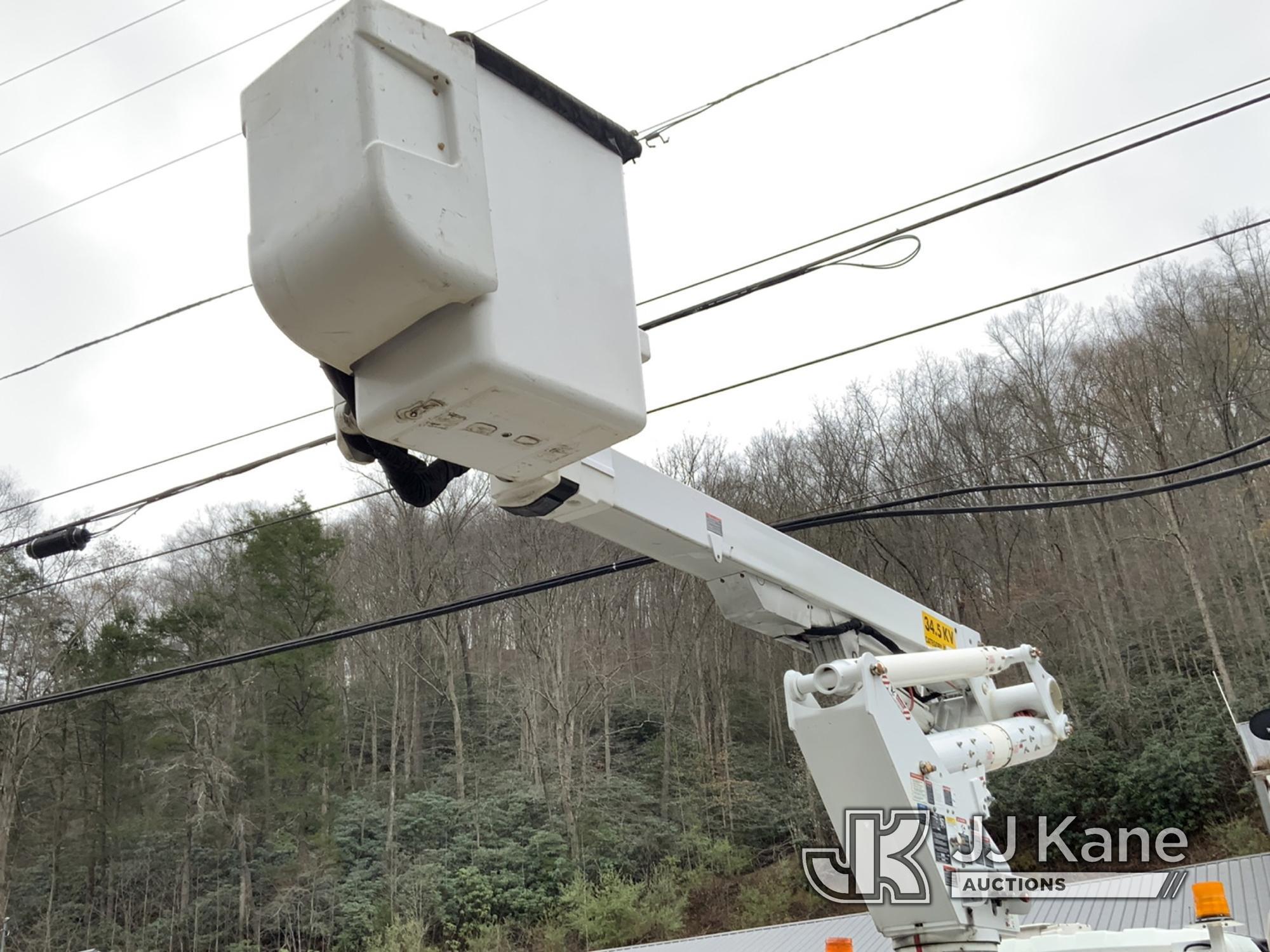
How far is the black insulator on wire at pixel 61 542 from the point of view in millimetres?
6609

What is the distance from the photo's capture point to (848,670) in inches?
167

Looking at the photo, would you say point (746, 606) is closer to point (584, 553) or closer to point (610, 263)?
point (610, 263)

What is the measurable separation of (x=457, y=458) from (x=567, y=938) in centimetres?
2006

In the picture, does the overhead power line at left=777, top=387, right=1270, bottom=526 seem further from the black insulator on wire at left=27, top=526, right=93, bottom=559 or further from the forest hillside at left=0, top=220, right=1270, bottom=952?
the black insulator on wire at left=27, top=526, right=93, bottom=559

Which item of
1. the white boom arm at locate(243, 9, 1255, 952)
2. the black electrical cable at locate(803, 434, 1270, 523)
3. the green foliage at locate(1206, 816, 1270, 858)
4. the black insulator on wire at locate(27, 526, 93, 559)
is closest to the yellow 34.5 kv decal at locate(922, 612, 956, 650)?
the black electrical cable at locate(803, 434, 1270, 523)

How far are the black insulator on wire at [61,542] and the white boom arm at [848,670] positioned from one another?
4.27 m

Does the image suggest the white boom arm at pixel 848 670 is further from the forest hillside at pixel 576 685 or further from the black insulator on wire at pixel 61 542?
the forest hillside at pixel 576 685

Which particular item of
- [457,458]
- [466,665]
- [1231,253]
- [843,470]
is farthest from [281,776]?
[1231,253]

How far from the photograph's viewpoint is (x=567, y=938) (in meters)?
→ 20.4

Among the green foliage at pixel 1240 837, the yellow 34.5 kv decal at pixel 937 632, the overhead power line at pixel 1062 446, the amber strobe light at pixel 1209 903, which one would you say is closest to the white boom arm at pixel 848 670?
the yellow 34.5 kv decal at pixel 937 632

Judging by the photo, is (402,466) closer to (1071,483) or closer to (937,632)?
(937,632)

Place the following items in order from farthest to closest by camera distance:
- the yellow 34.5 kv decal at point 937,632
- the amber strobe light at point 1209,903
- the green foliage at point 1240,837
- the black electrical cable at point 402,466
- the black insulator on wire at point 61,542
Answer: the green foliage at point 1240,837
the black insulator on wire at point 61,542
the yellow 34.5 kv decal at point 937,632
the amber strobe light at point 1209,903
the black electrical cable at point 402,466

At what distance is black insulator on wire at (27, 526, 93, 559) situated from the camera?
661 centimetres

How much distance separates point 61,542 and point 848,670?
533 cm
